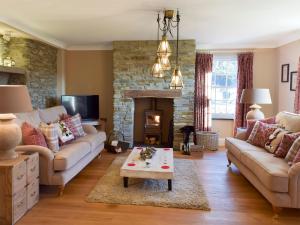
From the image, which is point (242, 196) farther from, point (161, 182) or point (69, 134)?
point (69, 134)

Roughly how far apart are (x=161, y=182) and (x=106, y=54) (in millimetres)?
3850

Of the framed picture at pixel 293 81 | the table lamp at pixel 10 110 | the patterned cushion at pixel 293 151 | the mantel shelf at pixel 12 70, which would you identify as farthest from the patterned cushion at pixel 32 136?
the framed picture at pixel 293 81

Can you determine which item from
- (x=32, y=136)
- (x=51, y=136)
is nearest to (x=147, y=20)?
(x=51, y=136)

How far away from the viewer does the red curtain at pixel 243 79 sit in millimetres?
5961

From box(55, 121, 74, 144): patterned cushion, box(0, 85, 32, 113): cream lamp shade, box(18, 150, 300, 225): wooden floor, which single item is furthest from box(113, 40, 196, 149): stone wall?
box(0, 85, 32, 113): cream lamp shade

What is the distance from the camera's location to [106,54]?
6.37m

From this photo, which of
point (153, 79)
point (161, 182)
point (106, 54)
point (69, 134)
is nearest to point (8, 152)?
point (69, 134)

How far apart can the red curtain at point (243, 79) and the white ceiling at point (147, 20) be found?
0.34 m

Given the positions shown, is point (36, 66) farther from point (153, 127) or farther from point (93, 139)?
point (153, 127)

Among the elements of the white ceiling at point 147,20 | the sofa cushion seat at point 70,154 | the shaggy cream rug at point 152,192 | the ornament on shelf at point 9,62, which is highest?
the white ceiling at point 147,20

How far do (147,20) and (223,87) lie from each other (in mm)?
3029

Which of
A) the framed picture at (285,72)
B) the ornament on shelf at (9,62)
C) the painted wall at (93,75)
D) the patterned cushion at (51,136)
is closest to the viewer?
the patterned cushion at (51,136)

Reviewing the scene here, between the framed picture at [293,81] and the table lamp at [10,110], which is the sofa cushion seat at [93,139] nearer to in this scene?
the table lamp at [10,110]

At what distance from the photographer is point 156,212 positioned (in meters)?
2.84
